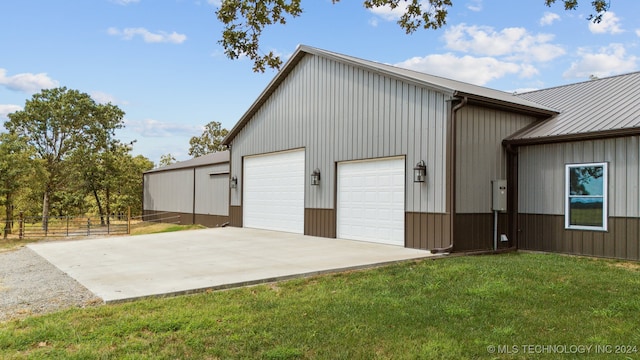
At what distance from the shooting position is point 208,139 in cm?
4597

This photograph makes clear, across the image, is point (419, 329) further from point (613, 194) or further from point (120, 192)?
point (120, 192)

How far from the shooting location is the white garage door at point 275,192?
44.1 ft

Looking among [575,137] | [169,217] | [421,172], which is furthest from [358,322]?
[169,217]

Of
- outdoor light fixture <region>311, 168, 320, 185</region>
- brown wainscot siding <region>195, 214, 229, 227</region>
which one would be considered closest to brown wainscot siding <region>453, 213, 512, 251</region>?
outdoor light fixture <region>311, 168, 320, 185</region>

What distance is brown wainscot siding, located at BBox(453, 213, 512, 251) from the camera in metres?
9.16

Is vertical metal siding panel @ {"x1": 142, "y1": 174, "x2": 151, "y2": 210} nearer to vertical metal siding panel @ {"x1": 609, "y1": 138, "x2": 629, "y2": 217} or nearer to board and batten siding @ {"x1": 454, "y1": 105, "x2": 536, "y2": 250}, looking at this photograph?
board and batten siding @ {"x1": 454, "y1": 105, "x2": 536, "y2": 250}

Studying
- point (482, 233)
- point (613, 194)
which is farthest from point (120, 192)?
point (613, 194)

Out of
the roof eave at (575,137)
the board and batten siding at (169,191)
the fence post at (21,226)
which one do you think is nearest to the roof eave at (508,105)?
the roof eave at (575,137)

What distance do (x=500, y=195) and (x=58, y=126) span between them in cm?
2383

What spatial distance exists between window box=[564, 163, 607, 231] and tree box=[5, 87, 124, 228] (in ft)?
77.9

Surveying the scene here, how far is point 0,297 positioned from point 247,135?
10.7 meters

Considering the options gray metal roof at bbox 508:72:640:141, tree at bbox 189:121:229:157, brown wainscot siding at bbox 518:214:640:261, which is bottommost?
brown wainscot siding at bbox 518:214:640:261

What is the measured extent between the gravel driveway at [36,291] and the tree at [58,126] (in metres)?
17.7

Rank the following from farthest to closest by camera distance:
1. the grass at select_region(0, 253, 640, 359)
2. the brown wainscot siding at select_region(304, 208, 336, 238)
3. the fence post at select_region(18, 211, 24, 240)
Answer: the fence post at select_region(18, 211, 24, 240), the brown wainscot siding at select_region(304, 208, 336, 238), the grass at select_region(0, 253, 640, 359)
